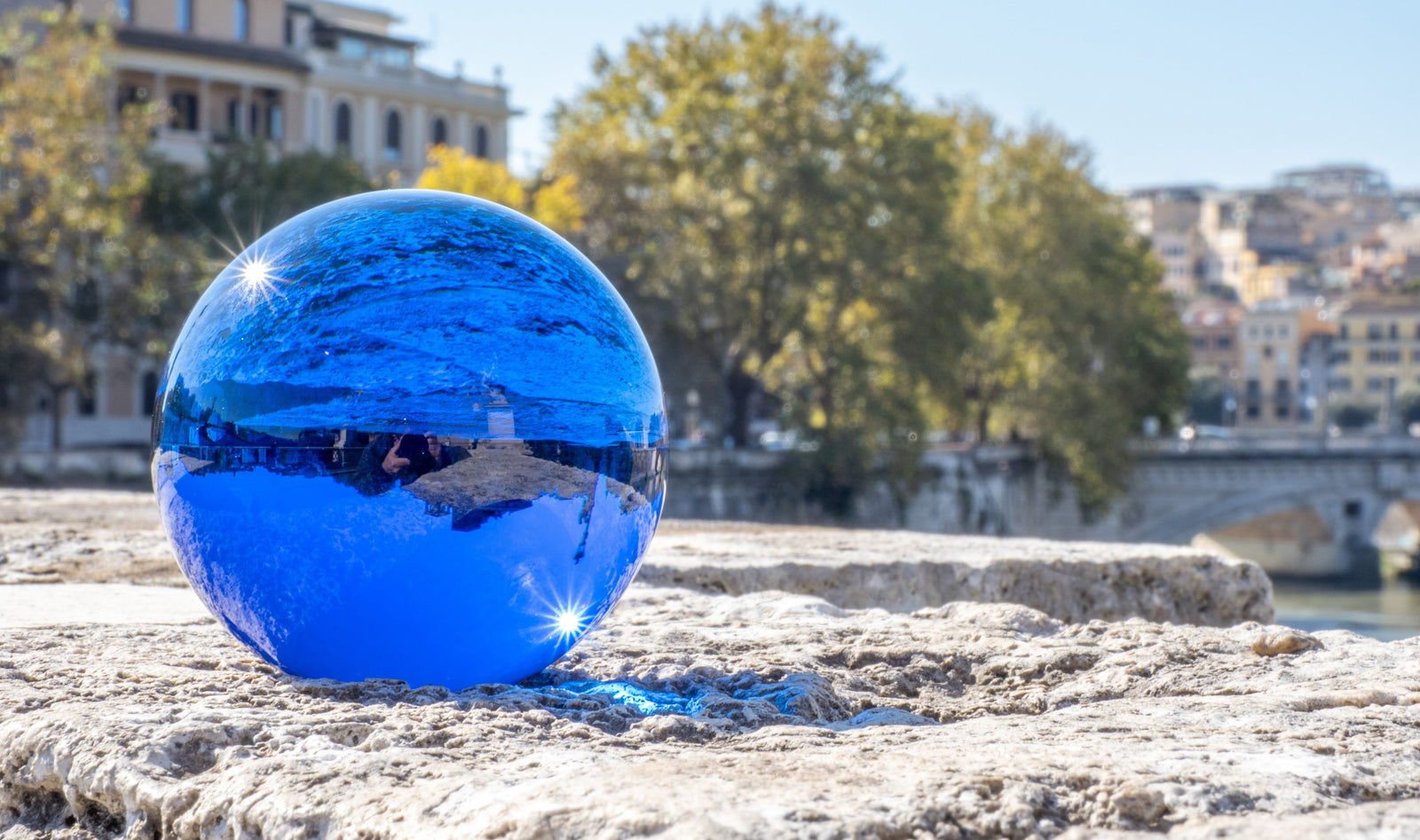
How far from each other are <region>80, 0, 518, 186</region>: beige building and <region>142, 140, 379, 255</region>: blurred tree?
3.09 m

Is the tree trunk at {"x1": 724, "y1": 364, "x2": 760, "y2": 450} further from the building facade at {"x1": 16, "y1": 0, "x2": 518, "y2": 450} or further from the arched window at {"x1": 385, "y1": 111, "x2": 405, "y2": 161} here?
the arched window at {"x1": 385, "y1": 111, "x2": 405, "y2": 161}

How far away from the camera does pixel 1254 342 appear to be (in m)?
93.8

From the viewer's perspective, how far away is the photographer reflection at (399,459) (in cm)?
420

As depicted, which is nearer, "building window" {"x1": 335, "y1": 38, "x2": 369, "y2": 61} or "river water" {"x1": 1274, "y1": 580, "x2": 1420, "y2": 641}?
"river water" {"x1": 1274, "y1": 580, "x2": 1420, "y2": 641}

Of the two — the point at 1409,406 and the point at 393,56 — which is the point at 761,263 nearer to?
the point at 393,56

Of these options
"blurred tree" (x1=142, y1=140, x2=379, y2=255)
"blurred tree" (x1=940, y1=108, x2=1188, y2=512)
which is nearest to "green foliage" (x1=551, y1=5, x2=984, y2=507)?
"blurred tree" (x1=940, y1=108, x2=1188, y2=512)

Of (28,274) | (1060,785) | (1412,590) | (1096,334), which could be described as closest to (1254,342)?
(1412,590)

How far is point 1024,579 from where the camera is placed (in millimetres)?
8633

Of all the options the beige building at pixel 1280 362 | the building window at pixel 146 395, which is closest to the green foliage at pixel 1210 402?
the beige building at pixel 1280 362

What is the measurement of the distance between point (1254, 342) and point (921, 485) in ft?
219

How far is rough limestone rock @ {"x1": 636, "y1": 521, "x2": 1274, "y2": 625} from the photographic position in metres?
8.53

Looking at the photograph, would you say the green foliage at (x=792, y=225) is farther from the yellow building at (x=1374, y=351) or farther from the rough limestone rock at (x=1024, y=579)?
the yellow building at (x=1374, y=351)

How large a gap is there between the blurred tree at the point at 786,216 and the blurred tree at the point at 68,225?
30.3 ft

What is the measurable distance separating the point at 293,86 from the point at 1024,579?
44.9m
